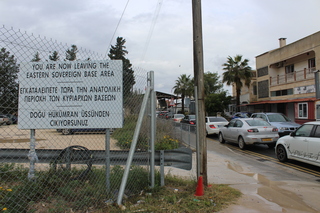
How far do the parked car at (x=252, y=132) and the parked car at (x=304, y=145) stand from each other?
260cm

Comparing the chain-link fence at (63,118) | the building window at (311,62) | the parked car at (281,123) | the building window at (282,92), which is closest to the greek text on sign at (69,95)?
the chain-link fence at (63,118)

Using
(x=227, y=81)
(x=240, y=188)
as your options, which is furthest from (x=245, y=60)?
(x=240, y=188)

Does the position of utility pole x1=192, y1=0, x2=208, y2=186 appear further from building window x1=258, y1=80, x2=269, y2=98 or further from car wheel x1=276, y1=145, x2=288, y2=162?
building window x1=258, y1=80, x2=269, y2=98

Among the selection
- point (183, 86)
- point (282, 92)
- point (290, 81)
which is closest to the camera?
point (290, 81)

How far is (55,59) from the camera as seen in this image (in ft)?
13.0

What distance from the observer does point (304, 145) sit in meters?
7.74

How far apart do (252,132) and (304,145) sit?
154 inches

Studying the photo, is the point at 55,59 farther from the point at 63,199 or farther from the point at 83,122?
the point at 63,199

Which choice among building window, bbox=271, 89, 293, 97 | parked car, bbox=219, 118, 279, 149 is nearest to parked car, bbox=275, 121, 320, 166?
parked car, bbox=219, 118, 279, 149

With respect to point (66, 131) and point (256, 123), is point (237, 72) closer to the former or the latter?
point (256, 123)

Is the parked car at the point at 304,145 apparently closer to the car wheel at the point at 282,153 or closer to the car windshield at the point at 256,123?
the car wheel at the point at 282,153

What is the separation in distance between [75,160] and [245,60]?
3560 centimetres

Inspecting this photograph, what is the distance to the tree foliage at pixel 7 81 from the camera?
3.15m

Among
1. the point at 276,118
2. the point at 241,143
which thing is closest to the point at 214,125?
the point at 276,118
